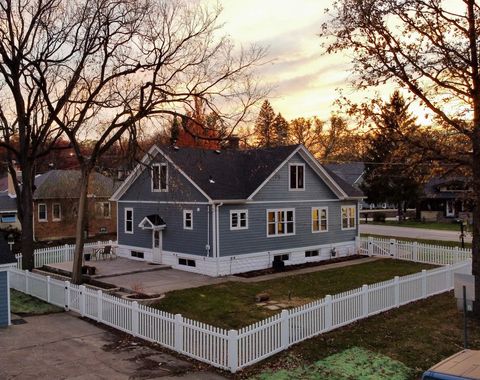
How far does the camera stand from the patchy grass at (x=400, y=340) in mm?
12938

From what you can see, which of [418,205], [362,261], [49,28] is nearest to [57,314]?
[49,28]

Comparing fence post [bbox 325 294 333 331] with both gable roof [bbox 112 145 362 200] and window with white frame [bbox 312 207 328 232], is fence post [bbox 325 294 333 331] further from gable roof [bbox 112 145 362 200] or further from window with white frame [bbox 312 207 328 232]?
window with white frame [bbox 312 207 328 232]

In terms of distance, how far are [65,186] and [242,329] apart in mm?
34305

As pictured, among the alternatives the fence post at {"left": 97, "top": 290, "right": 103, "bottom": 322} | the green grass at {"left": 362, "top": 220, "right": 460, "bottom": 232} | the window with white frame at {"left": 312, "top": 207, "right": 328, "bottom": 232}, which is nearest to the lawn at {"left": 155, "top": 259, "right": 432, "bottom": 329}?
the fence post at {"left": 97, "top": 290, "right": 103, "bottom": 322}

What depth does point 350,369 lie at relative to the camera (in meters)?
12.4

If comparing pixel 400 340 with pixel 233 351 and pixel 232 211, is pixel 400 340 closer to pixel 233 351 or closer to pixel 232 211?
pixel 233 351

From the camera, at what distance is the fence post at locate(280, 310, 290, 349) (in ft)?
43.7

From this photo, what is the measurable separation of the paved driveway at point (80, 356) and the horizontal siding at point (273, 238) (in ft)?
34.5

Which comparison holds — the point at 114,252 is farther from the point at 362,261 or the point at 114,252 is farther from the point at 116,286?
the point at 362,261

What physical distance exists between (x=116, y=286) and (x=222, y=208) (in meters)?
6.76

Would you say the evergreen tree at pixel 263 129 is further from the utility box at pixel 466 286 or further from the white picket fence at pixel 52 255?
the white picket fence at pixel 52 255

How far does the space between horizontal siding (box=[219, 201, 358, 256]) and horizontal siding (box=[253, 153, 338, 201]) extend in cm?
39

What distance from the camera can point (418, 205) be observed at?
202ft

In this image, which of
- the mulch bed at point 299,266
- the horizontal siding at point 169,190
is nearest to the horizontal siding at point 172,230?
the horizontal siding at point 169,190
